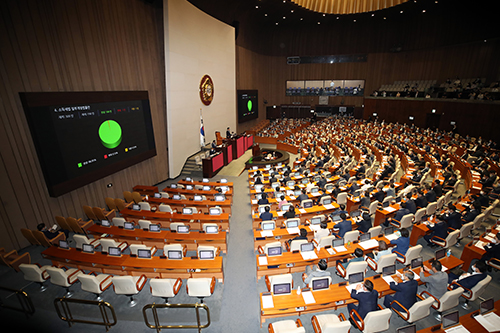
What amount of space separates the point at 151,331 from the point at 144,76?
1427 cm

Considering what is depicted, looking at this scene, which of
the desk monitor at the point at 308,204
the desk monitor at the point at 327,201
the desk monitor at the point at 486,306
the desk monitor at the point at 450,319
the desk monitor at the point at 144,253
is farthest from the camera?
the desk monitor at the point at 327,201

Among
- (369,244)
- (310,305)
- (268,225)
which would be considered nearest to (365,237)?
(369,244)

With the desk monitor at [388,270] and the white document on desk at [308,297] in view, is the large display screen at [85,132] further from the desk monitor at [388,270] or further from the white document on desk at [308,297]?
the desk monitor at [388,270]

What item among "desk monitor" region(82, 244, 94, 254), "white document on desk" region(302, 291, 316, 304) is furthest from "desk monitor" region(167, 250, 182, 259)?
"white document on desk" region(302, 291, 316, 304)

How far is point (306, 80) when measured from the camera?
41719 millimetres

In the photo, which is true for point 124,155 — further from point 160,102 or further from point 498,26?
point 498,26

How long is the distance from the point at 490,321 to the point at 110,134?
16.2 m

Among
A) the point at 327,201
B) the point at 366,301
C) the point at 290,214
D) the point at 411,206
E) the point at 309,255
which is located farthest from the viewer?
the point at 327,201

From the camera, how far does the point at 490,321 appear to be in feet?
17.8

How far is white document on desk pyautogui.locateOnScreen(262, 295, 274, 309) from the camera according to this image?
234 inches

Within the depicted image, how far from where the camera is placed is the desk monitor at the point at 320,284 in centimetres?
634

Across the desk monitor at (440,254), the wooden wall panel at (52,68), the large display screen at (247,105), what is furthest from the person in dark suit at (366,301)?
the large display screen at (247,105)

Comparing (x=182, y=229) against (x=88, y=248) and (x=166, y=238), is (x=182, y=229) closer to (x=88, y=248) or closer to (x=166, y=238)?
(x=166, y=238)

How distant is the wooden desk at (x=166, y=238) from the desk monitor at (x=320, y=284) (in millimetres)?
3714
